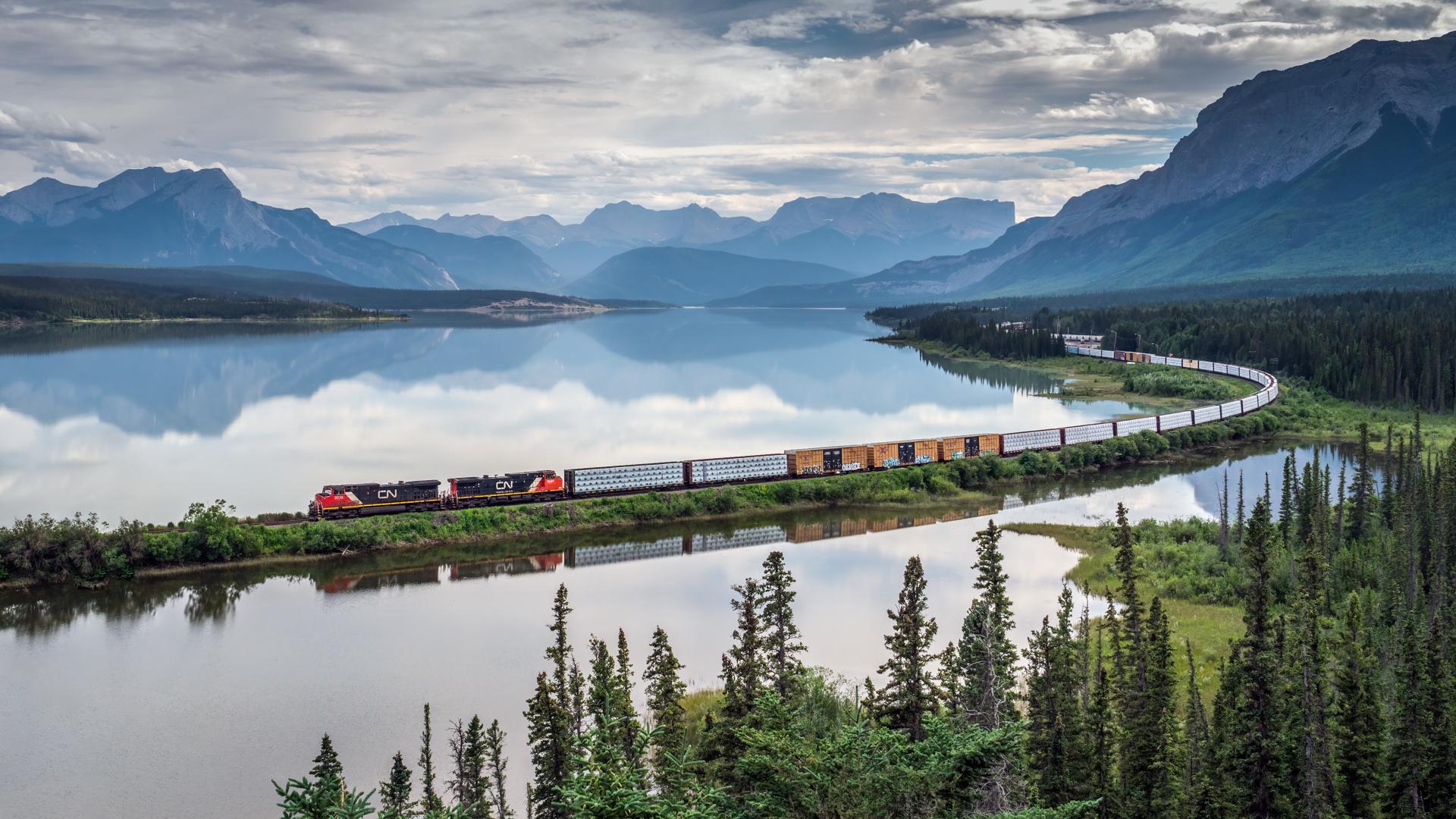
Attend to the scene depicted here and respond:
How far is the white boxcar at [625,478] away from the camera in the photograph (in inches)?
2896

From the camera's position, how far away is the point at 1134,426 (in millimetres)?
99188

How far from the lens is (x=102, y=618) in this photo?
5188cm

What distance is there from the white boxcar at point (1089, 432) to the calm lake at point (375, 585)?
633 cm

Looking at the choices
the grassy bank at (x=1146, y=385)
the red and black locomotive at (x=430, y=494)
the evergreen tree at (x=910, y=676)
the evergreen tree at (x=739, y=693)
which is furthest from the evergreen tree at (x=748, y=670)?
the grassy bank at (x=1146, y=385)

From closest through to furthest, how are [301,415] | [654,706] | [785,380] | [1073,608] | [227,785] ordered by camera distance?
[654,706] < [227,785] < [1073,608] < [301,415] < [785,380]

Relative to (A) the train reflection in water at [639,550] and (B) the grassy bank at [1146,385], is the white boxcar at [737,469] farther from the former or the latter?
(B) the grassy bank at [1146,385]

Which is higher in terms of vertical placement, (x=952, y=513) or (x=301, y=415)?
(x=301, y=415)

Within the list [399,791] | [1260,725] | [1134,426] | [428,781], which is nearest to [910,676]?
[1260,725]

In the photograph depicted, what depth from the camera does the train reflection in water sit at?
5912 cm

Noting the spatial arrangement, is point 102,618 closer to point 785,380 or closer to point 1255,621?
point 1255,621

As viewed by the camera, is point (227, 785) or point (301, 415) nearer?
point (227, 785)

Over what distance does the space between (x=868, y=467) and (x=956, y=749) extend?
205 feet

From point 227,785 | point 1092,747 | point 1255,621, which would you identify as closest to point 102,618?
point 227,785

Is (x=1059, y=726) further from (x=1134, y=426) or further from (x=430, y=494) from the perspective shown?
(x=1134, y=426)
